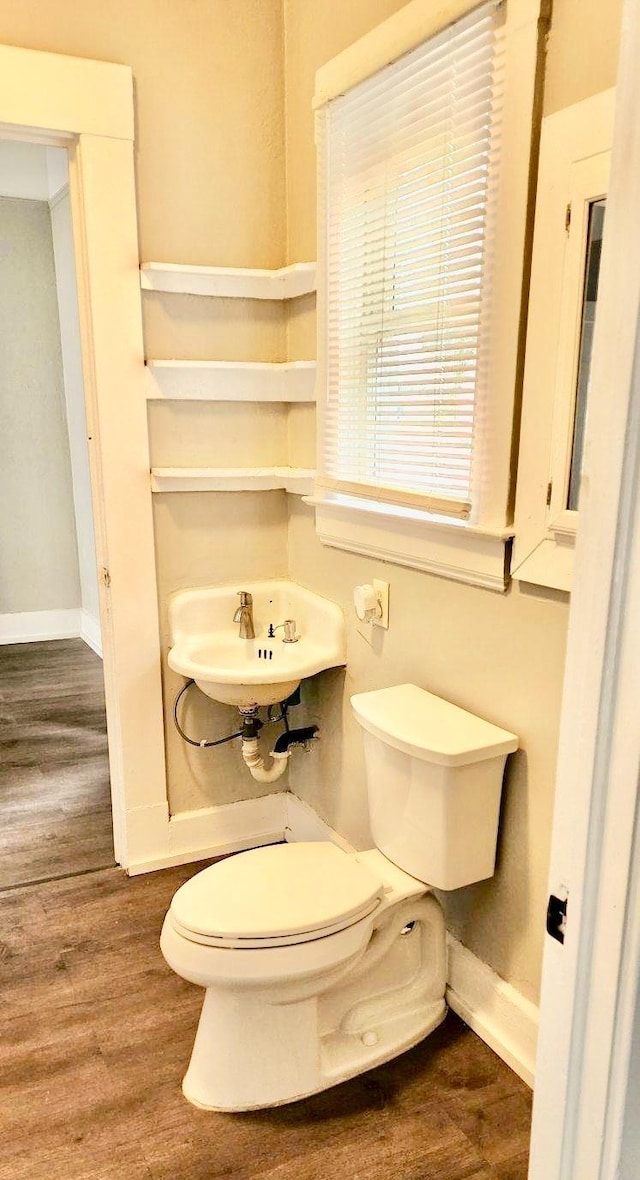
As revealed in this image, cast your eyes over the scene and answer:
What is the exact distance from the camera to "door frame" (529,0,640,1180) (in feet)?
2.15

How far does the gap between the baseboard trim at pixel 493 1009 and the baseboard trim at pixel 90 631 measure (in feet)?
11.1

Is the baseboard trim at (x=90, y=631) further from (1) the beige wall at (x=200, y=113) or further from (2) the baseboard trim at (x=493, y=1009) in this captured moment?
(2) the baseboard trim at (x=493, y=1009)

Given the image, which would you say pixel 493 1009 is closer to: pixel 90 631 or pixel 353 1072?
pixel 353 1072

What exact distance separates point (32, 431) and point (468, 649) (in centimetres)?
398

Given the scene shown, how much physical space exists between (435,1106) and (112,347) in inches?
78.8

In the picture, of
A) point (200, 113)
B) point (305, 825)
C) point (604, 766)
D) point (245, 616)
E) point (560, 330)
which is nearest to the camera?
point (604, 766)

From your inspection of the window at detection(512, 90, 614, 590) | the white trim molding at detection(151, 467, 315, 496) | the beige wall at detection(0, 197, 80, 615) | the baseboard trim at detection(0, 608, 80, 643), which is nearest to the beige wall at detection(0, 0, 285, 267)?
the white trim molding at detection(151, 467, 315, 496)

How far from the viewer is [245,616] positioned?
246cm

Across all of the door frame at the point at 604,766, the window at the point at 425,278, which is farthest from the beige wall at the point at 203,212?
the door frame at the point at 604,766

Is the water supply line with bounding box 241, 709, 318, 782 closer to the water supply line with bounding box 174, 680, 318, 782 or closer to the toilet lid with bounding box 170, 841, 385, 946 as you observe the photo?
the water supply line with bounding box 174, 680, 318, 782

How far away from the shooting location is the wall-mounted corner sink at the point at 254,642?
2.21 meters

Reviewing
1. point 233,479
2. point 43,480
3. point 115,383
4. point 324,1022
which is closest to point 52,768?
point 233,479

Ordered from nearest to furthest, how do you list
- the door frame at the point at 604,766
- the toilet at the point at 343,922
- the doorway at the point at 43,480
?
the door frame at the point at 604,766, the toilet at the point at 343,922, the doorway at the point at 43,480

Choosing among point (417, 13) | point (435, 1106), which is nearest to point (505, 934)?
point (435, 1106)
